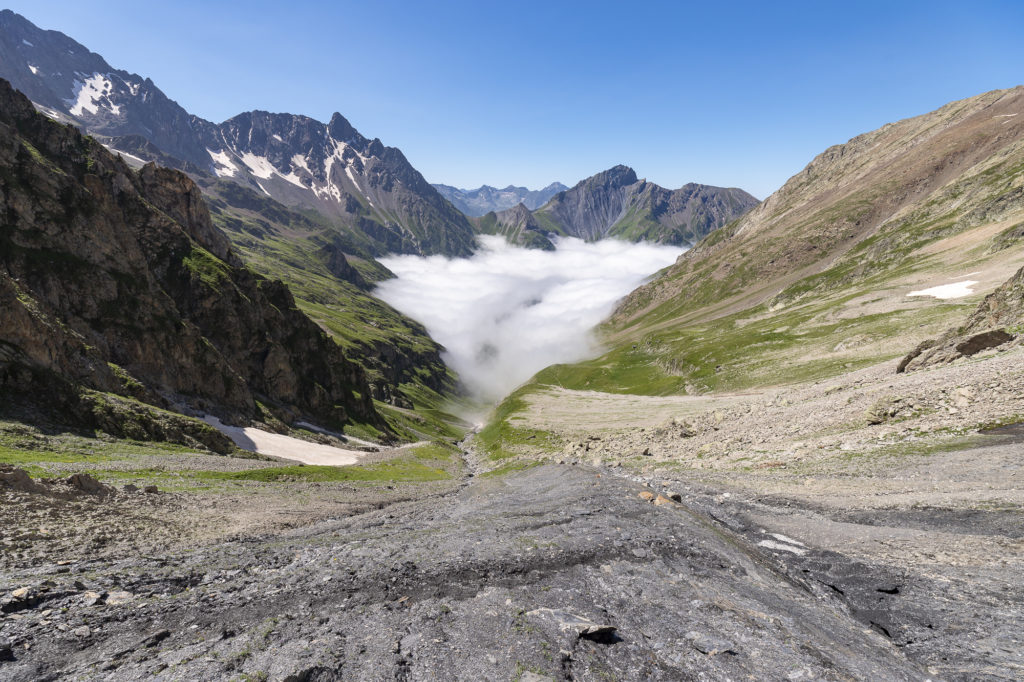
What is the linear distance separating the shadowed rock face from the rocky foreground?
24446 millimetres

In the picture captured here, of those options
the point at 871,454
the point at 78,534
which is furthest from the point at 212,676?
the point at 871,454

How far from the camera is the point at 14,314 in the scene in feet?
152

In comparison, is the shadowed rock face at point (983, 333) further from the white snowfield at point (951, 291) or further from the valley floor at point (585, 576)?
the white snowfield at point (951, 291)

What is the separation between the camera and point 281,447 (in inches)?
3031

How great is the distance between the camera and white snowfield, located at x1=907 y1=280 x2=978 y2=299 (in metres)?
86.1

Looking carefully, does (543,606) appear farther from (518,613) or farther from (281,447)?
(281,447)

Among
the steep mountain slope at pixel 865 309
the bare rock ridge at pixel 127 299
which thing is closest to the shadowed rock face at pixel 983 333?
the steep mountain slope at pixel 865 309

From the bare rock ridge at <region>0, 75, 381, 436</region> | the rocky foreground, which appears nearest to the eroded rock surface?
the rocky foreground

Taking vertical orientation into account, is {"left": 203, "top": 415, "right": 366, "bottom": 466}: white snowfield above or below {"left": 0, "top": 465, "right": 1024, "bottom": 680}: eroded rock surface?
below

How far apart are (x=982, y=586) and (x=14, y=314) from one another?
3011 inches

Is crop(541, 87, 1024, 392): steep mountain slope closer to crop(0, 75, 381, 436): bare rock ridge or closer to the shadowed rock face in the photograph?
the shadowed rock face

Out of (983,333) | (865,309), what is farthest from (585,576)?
(865,309)

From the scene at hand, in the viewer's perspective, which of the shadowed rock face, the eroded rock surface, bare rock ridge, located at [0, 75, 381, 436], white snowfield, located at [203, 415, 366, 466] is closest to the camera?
the eroded rock surface

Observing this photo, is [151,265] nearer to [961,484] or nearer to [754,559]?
[754,559]
